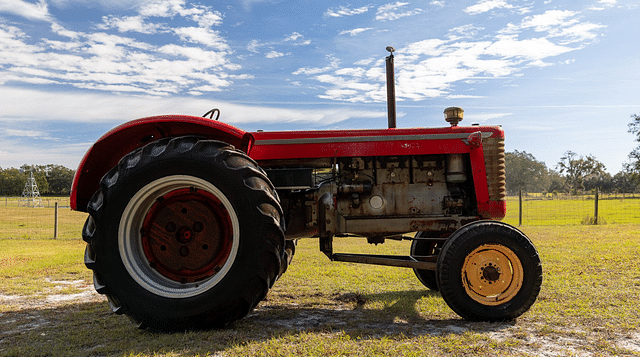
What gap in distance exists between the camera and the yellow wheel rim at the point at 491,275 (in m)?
3.76

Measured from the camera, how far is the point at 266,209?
10.8ft

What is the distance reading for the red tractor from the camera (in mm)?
3352

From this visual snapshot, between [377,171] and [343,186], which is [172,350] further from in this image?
[377,171]

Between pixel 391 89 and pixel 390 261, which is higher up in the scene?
pixel 391 89

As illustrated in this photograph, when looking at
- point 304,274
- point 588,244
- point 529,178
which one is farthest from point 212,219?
point 529,178

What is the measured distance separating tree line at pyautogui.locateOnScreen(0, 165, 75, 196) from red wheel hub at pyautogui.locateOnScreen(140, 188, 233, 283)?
8612cm

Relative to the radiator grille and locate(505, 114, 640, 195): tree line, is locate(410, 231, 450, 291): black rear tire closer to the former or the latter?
the radiator grille

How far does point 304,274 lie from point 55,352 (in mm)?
3581

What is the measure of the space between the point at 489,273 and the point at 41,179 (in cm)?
9884

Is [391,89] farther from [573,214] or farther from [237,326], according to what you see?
[573,214]

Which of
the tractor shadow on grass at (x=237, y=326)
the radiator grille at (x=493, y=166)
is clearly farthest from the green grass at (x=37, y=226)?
the radiator grille at (x=493, y=166)

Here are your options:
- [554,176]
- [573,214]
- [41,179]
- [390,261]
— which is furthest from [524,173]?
[390,261]

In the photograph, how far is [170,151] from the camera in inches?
136

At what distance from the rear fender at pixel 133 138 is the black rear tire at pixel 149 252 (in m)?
→ 0.21
